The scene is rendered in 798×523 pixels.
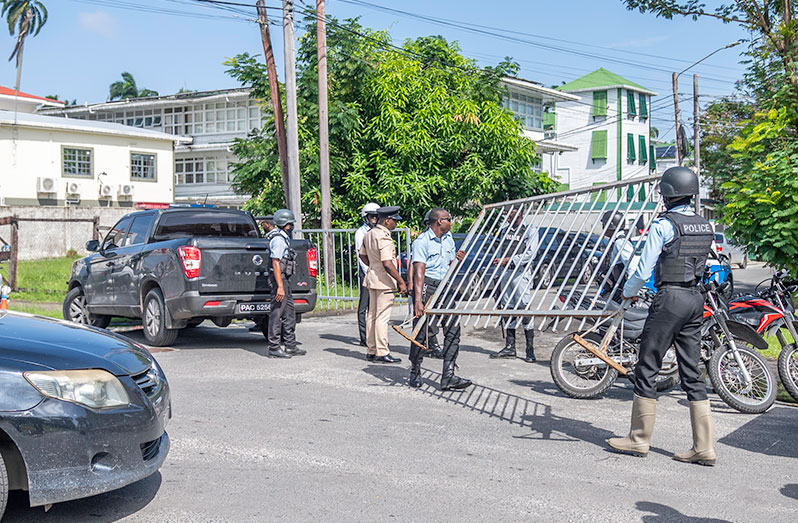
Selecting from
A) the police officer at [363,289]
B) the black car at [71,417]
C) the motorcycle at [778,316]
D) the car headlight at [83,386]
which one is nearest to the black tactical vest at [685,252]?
the motorcycle at [778,316]

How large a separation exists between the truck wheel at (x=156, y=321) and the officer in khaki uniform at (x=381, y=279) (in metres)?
2.84

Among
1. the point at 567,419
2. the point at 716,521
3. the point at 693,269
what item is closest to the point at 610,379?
the point at 567,419

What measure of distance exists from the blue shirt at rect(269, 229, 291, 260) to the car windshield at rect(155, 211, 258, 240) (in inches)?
81.4

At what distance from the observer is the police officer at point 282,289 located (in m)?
10.1

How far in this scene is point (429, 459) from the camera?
230 inches

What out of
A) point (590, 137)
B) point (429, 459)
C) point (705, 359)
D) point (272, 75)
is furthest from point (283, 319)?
point (590, 137)

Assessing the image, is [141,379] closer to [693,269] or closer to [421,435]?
[421,435]

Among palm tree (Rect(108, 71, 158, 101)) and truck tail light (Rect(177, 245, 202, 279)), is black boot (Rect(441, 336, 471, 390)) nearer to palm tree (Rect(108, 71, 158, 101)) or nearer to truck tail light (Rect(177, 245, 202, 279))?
truck tail light (Rect(177, 245, 202, 279))

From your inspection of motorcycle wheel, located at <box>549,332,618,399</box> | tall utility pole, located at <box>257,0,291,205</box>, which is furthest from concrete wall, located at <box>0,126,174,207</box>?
motorcycle wheel, located at <box>549,332,618,399</box>

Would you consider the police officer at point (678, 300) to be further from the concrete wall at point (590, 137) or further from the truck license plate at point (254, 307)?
the concrete wall at point (590, 137)

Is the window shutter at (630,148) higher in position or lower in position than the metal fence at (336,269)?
higher

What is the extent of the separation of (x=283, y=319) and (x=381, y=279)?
161cm

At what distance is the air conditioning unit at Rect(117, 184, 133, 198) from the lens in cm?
3838

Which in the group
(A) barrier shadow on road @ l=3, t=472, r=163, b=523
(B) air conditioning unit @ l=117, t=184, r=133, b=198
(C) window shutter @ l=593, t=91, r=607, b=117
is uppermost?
(C) window shutter @ l=593, t=91, r=607, b=117
